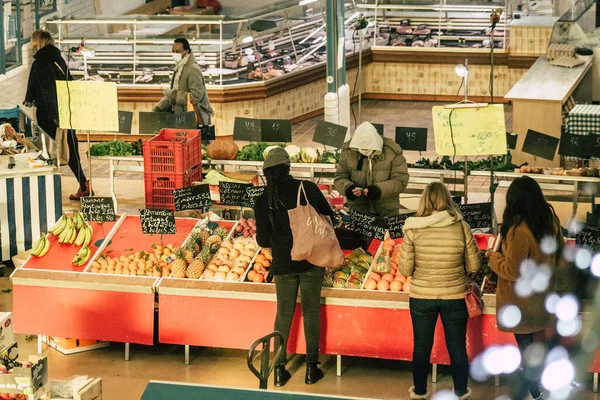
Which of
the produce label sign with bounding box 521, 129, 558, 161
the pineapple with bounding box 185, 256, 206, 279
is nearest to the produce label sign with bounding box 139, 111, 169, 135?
the pineapple with bounding box 185, 256, 206, 279

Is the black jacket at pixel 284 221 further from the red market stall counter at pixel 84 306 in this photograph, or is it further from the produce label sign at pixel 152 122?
the produce label sign at pixel 152 122

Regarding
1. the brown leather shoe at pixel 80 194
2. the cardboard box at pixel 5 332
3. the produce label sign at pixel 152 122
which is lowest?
the cardboard box at pixel 5 332

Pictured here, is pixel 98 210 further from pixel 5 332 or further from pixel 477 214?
pixel 477 214

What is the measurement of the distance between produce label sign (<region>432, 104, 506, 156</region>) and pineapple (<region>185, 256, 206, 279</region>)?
6.21 feet

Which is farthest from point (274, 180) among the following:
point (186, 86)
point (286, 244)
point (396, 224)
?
point (186, 86)

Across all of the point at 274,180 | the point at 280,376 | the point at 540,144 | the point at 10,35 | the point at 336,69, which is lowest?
the point at 280,376

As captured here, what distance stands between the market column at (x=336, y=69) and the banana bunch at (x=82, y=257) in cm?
459

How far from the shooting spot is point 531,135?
8.96m

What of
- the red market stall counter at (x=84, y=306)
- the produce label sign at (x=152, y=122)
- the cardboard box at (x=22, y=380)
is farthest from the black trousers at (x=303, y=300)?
the produce label sign at (x=152, y=122)

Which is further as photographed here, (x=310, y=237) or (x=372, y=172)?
(x=372, y=172)

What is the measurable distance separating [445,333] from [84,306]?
2.65 metres

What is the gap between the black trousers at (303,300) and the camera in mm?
7043

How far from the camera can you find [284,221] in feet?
22.9

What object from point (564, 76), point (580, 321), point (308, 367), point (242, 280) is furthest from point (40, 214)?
point (564, 76)
